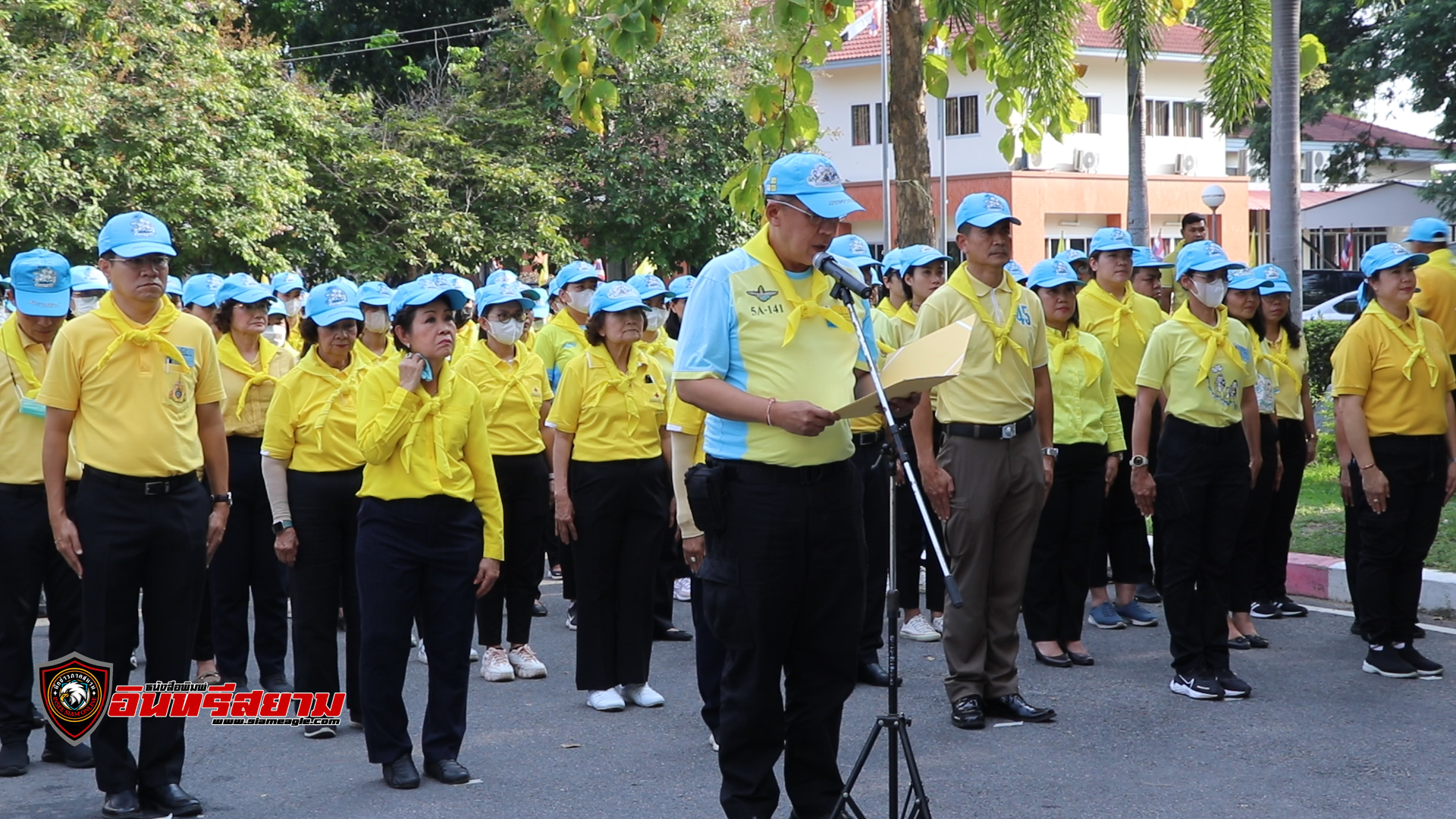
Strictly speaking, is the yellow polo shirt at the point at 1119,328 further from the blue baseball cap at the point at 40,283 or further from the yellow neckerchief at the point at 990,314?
the blue baseball cap at the point at 40,283

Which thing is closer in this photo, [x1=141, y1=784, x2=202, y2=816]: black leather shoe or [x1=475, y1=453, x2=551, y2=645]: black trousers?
[x1=141, y1=784, x2=202, y2=816]: black leather shoe

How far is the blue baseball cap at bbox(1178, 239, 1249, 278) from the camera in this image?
7445mm

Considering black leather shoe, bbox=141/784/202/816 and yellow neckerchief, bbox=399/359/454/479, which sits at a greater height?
yellow neckerchief, bbox=399/359/454/479

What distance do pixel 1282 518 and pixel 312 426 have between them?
5.50 metres

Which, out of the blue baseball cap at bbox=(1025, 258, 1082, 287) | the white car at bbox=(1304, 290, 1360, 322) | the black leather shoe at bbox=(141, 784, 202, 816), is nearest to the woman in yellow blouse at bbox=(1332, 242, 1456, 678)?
the blue baseball cap at bbox=(1025, 258, 1082, 287)

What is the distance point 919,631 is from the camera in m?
8.77

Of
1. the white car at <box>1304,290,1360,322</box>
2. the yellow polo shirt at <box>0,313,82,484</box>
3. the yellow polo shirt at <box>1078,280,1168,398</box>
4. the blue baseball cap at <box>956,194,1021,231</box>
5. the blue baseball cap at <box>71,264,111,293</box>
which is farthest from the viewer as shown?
the white car at <box>1304,290,1360,322</box>

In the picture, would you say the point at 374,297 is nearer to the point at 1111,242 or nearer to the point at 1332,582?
the point at 1111,242

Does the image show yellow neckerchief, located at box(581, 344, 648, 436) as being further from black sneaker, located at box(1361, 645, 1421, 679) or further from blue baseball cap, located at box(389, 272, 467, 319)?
black sneaker, located at box(1361, 645, 1421, 679)

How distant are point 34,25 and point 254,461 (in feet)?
47.3

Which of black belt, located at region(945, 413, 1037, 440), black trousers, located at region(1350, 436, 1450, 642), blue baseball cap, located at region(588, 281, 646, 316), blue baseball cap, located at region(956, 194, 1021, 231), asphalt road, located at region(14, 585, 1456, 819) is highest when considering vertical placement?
blue baseball cap, located at region(956, 194, 1021, 231)

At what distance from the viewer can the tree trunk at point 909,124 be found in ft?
44.8

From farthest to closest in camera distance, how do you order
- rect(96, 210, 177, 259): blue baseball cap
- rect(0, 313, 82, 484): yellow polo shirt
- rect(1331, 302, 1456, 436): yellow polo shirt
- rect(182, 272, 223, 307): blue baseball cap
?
rect(182, 272, 223, 307): blue baseball cap < rect(1331, 302, 1456, 436): yellow polo shirt < rect(0, 313, 82, 484): yellow polo shirt < rect(96, 210, 177, 259): blue baseball cap

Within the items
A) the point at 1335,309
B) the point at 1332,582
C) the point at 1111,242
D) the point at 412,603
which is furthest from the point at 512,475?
the point at 1335,309
